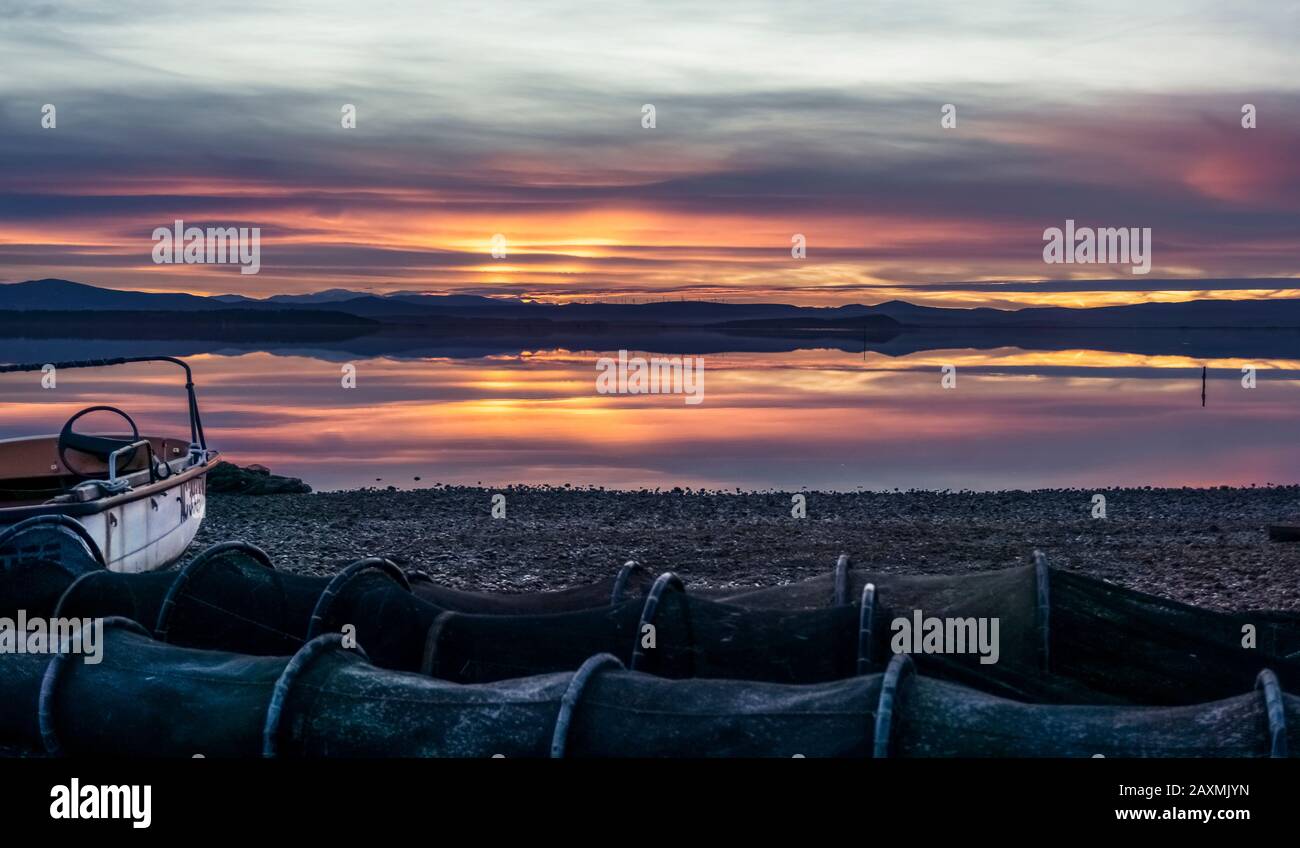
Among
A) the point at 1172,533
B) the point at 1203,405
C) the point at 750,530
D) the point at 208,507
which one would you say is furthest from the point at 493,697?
the point at 1203,405

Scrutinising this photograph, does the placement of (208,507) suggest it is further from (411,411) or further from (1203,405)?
(1203,405)

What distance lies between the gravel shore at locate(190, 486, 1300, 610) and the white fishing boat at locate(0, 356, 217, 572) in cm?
193

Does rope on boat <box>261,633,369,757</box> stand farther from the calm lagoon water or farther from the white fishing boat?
the calm lagoon water

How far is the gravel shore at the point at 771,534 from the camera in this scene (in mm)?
19641

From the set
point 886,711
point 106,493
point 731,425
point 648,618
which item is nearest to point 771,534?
Result: point 106,493

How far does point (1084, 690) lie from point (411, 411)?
51.9 meters

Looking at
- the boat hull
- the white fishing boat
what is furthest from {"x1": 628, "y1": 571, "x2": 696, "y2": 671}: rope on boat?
the boat hull

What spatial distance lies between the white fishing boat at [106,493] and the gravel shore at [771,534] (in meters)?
1.93

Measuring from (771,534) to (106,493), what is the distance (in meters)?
12.0

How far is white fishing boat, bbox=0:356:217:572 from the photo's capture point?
46.7 feet

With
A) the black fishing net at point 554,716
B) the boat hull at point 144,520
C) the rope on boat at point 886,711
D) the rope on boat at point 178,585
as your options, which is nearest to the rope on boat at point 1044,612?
the black fishing net at point 554,716

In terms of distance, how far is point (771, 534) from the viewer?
24.0m

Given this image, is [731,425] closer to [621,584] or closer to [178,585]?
[621,584]
